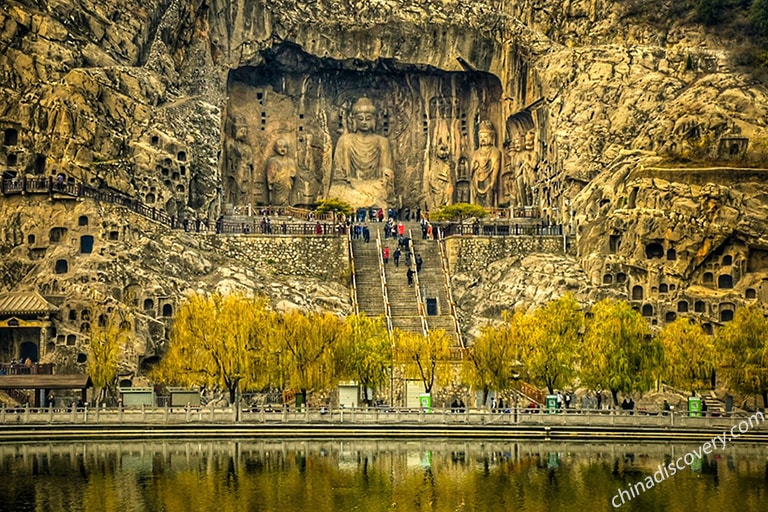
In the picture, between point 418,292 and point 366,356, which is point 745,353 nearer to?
point 366,356

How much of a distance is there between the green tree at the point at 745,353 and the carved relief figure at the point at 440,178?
34.4 m

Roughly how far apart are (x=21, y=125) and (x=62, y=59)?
487cm

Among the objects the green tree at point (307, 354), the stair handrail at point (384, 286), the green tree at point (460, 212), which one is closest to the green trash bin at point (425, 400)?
the green tree at point (307, 354)

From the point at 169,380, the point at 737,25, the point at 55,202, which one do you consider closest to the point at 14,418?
the point at 169,380

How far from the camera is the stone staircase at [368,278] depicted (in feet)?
301

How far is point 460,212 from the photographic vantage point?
4102 inches

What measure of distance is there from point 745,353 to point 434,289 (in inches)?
868

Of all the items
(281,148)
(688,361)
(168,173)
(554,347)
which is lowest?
(688,361)

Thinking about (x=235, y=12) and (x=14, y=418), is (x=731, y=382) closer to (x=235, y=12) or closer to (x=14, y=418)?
(x=14, y=418)

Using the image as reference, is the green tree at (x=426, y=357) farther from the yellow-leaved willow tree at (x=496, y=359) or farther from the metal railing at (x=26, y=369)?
the metal railing at (x=26, y=369)

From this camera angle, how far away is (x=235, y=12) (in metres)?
106

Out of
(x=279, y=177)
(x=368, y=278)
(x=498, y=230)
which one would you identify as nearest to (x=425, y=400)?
(x=368, y=278)

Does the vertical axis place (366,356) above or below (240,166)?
below

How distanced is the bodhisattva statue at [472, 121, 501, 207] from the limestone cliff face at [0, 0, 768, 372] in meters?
0.64
